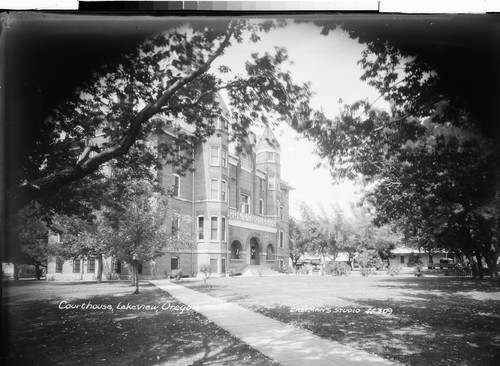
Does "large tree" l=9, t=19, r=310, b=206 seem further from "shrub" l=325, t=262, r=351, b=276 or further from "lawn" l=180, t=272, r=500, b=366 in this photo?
"shrub" l=325, t=262, r=351, b=276

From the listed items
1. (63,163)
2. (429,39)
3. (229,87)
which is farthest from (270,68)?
(63,163)

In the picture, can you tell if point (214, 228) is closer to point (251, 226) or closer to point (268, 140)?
point (251, 226)

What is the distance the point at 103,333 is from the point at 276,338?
2.62 m

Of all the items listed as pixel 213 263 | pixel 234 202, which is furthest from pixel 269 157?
pixel 213 263

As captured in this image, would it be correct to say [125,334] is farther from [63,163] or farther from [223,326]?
[63,163]

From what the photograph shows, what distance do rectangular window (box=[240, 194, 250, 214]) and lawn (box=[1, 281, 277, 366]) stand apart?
244 centimetres

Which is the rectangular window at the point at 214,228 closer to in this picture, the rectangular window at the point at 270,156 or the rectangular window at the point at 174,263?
the rectangular window at the point at 270,156

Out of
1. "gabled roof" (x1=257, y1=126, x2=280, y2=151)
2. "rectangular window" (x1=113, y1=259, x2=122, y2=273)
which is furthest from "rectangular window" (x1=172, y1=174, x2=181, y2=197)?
"rectangular window" (x1=113, y1=259, x2=122, y2=273)

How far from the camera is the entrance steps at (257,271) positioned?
6.88 meters

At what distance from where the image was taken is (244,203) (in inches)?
273

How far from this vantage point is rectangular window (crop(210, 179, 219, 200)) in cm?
653

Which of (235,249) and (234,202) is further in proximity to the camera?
(234,202)

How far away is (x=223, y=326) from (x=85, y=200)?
3.20 m

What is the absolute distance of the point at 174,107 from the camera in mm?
5000
